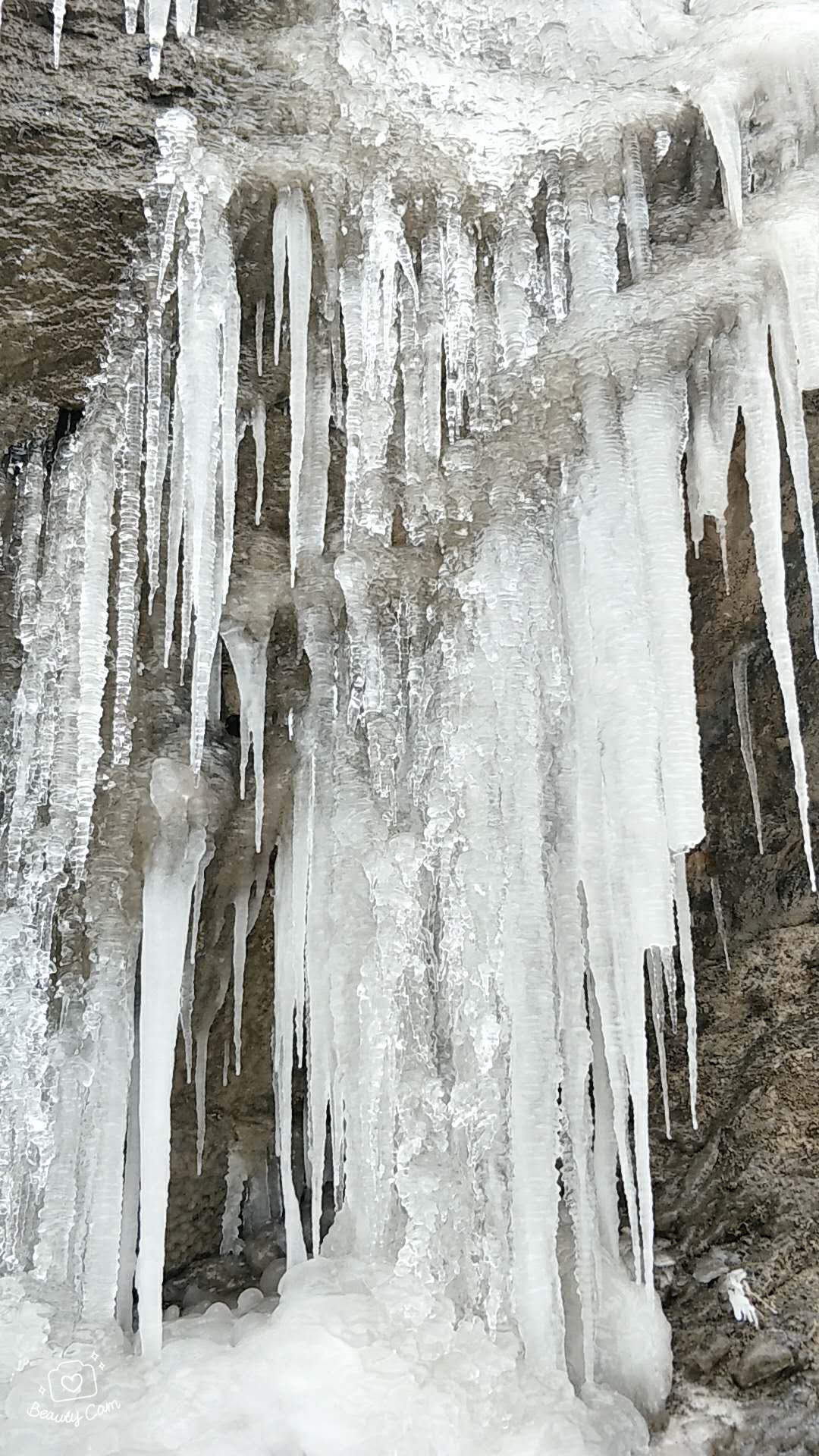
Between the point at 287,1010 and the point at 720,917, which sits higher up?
the point at 720,917

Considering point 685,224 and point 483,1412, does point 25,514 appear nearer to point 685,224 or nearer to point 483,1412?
point 685,224

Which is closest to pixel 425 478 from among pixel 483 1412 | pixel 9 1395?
pixel 483 1412

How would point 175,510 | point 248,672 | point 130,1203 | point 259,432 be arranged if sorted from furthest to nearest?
point 130,1203 → point 248,672 → point 259,432 → point 175,510

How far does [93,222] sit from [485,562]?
4.44 ft

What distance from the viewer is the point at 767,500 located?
8.80 feet

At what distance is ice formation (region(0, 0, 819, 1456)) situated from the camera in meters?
2.78

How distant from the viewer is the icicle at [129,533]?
10.9ft

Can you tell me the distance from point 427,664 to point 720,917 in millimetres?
1609

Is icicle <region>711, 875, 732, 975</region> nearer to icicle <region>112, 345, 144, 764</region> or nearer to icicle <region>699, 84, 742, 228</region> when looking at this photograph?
icicle <region>112, 345, 144, 764</region>

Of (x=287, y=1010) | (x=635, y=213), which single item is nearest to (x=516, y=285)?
(x=635, y=213)

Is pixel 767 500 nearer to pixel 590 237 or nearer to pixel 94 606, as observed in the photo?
pixel 590 237

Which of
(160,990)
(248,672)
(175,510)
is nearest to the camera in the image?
(175,510)

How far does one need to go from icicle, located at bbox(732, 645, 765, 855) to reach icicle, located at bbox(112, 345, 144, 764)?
7.02 ft

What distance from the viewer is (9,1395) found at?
3.37 meters
